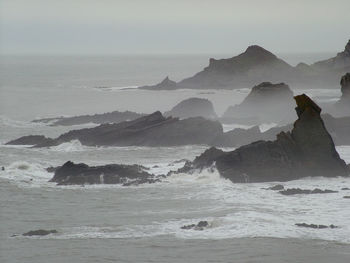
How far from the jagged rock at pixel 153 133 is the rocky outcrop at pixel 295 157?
56.0 feet

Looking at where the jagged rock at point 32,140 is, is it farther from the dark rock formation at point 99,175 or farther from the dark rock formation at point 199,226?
the dark rock formation at point 199,226

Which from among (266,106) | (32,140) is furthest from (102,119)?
(32,140)

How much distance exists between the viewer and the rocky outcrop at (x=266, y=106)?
75312 mm

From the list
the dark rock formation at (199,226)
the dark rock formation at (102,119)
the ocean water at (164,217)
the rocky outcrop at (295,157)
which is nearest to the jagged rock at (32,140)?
the ocean water at (164,217)

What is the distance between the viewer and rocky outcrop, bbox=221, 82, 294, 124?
75.3 meters

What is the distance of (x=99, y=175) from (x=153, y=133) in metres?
18.1

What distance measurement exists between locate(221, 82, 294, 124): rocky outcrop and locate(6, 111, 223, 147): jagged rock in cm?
1242

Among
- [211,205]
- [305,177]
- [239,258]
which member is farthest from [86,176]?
[239,258]

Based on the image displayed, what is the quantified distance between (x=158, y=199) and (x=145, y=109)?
230 ft

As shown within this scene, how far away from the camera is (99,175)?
43.9 meters

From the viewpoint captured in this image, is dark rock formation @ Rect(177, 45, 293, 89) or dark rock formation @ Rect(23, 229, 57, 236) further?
dark rock formation @ Rect(177, 45, 293, 89)

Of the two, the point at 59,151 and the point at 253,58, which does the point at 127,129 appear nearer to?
the point at 59,151

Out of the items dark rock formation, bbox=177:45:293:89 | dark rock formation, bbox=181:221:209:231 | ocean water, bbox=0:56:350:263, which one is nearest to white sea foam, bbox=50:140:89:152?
ocean water, bbox=0:56:350:263

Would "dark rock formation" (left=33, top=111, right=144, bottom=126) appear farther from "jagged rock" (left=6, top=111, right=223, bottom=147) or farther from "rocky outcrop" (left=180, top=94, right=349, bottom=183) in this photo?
"rocky outcrop" (left=180, top=94, right=349, bottom=183)
